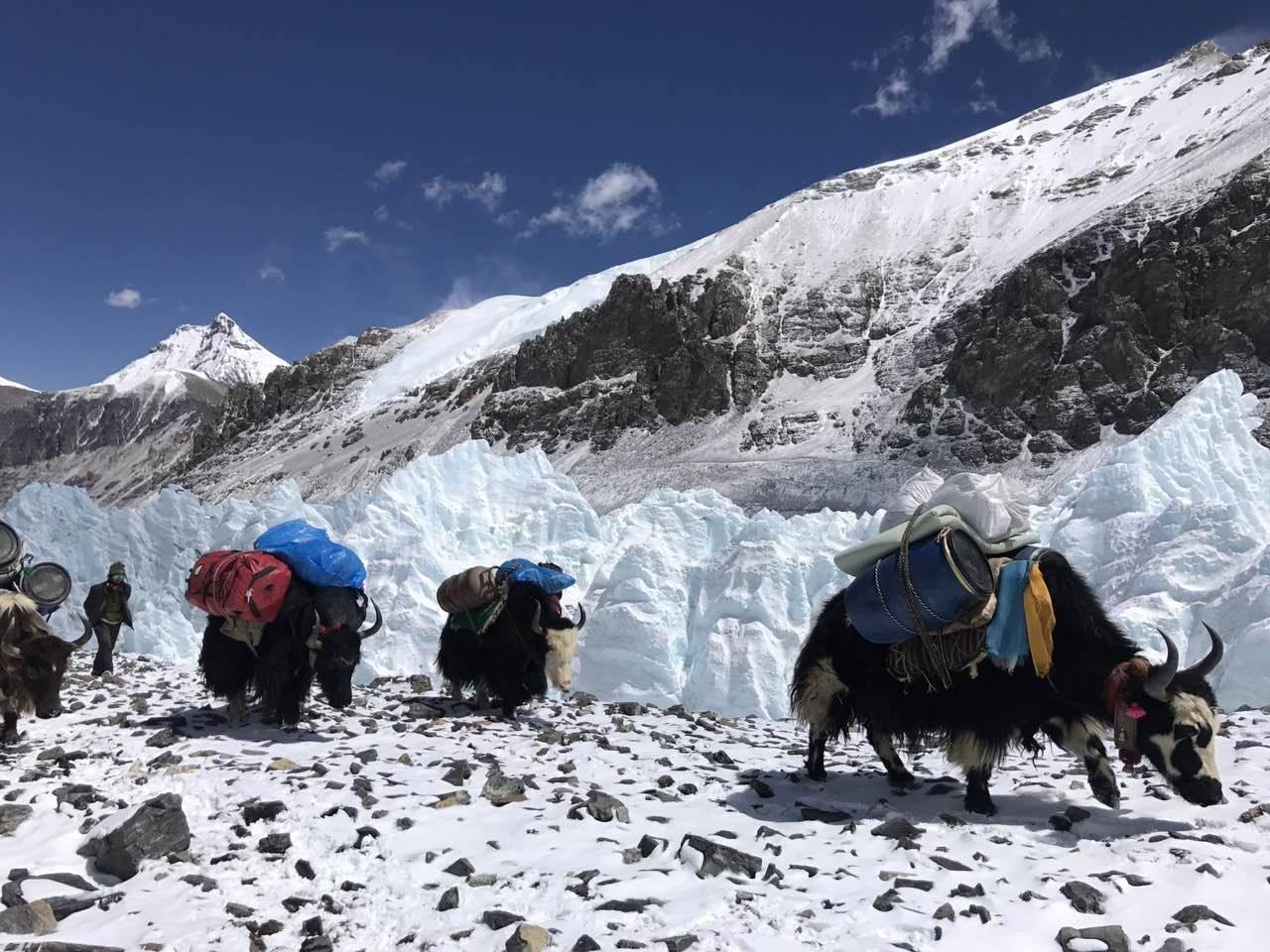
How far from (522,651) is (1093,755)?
4.76m

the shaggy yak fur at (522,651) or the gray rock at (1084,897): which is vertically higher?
the shaggy yak fur at (522,651)

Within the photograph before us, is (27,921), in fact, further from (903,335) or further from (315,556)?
(903,335)

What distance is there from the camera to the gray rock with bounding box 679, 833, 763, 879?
3518mm

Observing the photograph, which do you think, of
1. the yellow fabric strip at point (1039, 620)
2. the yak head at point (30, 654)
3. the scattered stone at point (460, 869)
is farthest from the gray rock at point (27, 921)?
the yellow fabric strip at point (1039, 620)

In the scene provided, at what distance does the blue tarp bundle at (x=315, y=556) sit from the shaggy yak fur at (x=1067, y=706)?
3748 mm

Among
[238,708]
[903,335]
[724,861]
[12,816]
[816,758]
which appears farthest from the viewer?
[903,335]

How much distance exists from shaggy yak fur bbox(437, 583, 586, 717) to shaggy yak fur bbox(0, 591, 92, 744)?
124 inches

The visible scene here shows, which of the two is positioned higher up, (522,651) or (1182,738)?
(1182,738)

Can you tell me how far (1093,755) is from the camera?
430cm

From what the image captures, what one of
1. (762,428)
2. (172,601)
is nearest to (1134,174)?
(762,428)

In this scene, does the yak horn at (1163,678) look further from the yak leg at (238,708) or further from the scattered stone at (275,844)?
the yak leg at (238,708)

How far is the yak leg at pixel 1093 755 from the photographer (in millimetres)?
4305

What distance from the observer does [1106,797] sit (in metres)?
4.33

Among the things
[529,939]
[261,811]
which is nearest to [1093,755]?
[529,939]
